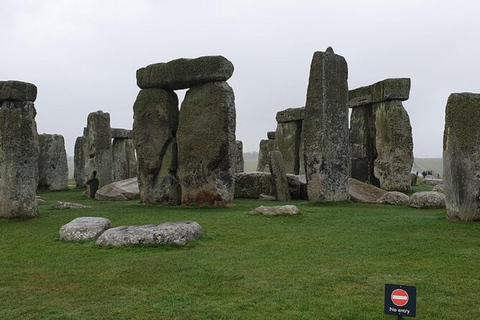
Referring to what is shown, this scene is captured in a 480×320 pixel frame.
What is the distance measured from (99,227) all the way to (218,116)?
216 inches

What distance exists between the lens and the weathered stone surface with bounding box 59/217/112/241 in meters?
8.38

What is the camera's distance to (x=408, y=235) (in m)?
8.31

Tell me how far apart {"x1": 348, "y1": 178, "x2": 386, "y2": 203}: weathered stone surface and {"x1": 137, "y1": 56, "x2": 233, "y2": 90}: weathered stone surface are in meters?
5.04

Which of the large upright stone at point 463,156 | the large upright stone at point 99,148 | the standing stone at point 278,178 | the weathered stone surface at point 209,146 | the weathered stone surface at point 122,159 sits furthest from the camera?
the weathered stone surface at point 122,159

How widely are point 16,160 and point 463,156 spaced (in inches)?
370

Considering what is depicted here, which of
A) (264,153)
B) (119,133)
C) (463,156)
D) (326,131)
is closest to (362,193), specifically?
(326,131)

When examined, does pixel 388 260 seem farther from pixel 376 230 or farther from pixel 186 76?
pixel 186 76

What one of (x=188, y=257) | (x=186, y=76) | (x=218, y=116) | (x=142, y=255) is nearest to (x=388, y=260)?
(x=188, y=257)

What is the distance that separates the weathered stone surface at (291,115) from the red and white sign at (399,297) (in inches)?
801

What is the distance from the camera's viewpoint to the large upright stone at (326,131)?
Result: 1325 cm

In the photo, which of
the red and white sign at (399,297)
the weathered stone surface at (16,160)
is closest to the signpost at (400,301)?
the red and white sign at (399,297)

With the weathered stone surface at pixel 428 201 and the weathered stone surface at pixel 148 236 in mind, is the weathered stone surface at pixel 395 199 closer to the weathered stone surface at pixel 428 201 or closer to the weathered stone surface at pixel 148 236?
the weathered stone surface at pixel 428 201

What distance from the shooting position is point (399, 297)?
3781mm

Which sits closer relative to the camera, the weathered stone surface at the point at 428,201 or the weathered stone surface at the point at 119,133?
the weathered stone surface at the point at 428,201
